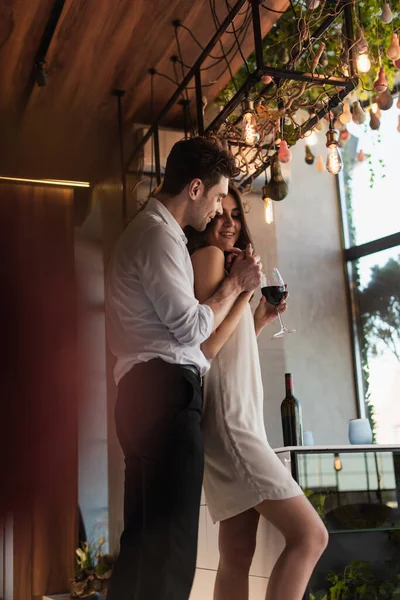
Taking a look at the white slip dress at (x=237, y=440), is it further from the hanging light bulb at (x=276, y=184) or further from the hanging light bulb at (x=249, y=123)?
the hanging light bulb at (x=276, y=184)

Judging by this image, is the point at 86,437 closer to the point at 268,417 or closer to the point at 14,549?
the point at 14,549

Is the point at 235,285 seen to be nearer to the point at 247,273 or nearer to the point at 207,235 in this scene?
the point at 247,273

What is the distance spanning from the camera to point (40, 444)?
3.57m

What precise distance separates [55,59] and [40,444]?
6.17 ft

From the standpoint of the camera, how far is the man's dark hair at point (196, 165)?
1654mm

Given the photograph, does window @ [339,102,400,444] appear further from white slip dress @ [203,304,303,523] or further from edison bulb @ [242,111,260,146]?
white slip dress @ [203,304,303,523]

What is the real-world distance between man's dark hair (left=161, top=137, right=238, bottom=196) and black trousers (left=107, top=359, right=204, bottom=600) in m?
0.45

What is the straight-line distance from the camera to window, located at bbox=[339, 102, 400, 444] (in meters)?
4.32

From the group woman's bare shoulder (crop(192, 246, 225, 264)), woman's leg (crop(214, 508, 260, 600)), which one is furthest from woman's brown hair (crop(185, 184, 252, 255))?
woman's leg (crop(214, 508, 260, 600))

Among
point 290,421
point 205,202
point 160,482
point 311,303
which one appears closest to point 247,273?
point 205,202

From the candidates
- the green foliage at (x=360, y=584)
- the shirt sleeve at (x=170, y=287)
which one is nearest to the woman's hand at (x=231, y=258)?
the shirt sleeve at (x=170, y=287)

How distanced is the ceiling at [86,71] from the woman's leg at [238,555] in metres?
2.23

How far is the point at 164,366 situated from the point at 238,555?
556 millimetres

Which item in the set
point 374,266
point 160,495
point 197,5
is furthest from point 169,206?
point 374,266
